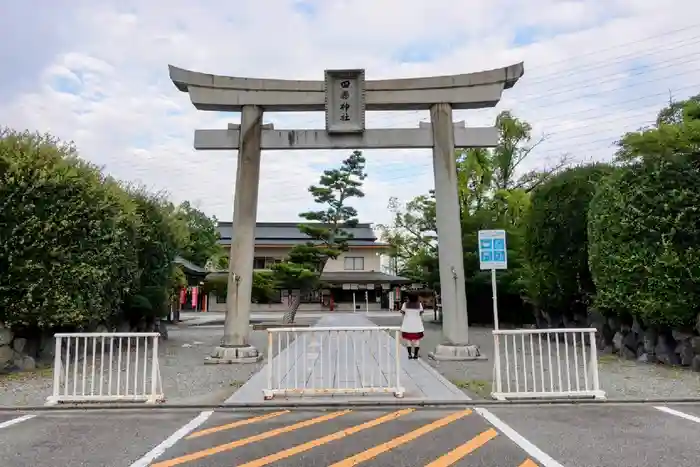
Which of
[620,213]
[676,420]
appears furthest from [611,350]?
[676,420]

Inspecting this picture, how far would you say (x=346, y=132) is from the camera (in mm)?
10641

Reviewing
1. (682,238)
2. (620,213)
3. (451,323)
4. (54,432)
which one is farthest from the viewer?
(451,323)

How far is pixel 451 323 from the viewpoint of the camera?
10344mm

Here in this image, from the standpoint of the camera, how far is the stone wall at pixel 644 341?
337 inches

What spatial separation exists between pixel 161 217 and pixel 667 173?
1246cm

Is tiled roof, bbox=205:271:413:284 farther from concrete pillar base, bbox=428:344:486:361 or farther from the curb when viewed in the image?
the curb

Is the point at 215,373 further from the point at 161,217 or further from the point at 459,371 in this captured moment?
the point at 161,217

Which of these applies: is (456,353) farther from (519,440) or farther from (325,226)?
(325,226)

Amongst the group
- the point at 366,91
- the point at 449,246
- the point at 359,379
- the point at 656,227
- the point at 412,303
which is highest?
the point at 366,91

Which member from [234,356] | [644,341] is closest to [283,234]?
[234,356]

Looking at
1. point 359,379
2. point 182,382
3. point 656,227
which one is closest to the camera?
point 359,379

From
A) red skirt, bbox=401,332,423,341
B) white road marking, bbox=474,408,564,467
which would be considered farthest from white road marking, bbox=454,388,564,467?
red skirt, bbox=401,332,423,341

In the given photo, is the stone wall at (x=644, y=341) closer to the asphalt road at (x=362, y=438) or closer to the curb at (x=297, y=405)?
the curb at (x=297, y=405)

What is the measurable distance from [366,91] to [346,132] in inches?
38.7
